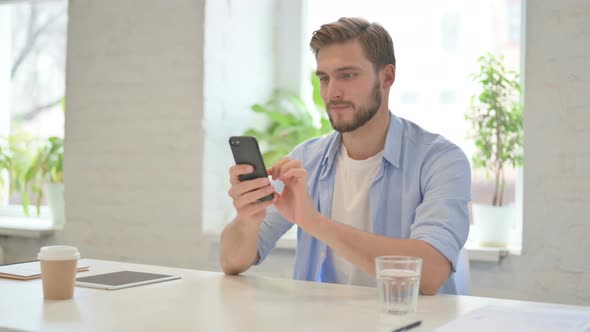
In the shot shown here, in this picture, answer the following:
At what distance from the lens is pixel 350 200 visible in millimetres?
2090

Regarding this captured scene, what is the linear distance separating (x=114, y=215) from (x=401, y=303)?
230cm

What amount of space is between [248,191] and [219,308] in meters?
0.41

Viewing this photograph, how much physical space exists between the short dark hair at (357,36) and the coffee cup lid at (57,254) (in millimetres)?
962

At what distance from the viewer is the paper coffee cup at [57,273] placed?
145 cm

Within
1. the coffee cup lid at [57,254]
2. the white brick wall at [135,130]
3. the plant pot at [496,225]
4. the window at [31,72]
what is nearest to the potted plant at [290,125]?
the white brick wall at [135,130]

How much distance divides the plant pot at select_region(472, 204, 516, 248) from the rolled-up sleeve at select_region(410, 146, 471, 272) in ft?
3.01

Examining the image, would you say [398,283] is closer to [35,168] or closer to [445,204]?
[445,204]

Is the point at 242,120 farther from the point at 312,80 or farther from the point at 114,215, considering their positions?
the point at 114,215

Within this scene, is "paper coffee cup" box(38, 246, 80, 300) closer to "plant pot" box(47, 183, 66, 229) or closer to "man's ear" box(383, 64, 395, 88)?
"man's ear" box(383, 64, 395, 88)

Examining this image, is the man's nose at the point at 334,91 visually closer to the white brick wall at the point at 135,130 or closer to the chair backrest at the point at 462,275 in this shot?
the chair backrest at the point at 462,275

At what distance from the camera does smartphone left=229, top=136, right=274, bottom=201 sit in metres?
1.61

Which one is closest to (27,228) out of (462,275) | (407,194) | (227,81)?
(227,81)

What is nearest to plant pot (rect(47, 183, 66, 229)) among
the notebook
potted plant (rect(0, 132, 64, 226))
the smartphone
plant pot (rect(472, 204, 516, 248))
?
potted plant (rect(0, 132, 64, 226))

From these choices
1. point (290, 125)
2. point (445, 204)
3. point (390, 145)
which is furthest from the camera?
point (290, 125)
